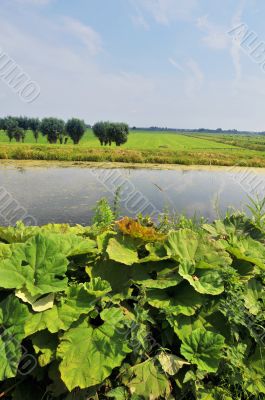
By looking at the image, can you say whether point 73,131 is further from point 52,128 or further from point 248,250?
point 248,250

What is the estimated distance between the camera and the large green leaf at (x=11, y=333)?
4.16 feet

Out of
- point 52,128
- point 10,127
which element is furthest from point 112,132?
point 10,127

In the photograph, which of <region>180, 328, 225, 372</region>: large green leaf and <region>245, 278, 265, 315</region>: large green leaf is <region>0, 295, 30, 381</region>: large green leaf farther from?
<region>245, 278, 265, 315</region>: large green leaf

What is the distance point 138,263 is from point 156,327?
0.34 metres

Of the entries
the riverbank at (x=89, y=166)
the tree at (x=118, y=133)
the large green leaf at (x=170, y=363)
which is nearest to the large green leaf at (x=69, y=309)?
the large green leaf at (x=170, y=363)

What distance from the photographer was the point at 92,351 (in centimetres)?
139

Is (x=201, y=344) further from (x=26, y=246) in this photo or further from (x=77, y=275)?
(x=26, y=246)

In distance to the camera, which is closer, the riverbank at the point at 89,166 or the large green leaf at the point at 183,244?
the large green leaf at the point at 183,244

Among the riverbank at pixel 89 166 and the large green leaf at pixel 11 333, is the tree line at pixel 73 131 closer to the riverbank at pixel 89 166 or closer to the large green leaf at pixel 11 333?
the riverbank at pixel 89 166

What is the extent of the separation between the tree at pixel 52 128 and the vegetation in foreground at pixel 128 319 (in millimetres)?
77776

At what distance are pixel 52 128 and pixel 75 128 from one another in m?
5.46

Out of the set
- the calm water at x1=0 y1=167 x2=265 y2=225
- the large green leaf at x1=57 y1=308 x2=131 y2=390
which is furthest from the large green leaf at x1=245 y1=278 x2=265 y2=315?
the calm water at x1=0 y1=167 x2=265 y2=225

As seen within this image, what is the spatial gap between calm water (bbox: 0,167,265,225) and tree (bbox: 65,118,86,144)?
52.3 m

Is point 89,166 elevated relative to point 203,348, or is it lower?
lower
